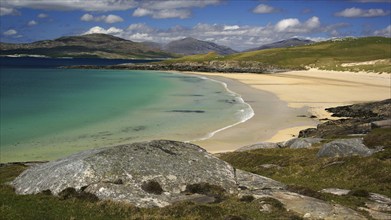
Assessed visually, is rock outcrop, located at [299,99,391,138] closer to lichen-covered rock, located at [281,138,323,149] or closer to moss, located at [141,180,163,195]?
lichen-covered rock, located at [281,138,323,149]

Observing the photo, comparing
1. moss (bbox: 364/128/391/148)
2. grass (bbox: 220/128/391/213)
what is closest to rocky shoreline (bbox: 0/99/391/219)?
grass (bbox: 220/128/391/213)

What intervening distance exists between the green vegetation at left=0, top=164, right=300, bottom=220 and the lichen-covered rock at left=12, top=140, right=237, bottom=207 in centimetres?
83

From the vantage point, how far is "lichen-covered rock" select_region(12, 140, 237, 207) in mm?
18297

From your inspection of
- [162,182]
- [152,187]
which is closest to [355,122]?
[162,182]

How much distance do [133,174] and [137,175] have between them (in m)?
0.20

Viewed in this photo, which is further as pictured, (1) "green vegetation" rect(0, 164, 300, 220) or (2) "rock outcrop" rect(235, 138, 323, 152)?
(2) "rock outcrop" rect(235, 138, 323, 152)

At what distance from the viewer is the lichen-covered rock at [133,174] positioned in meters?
18.3

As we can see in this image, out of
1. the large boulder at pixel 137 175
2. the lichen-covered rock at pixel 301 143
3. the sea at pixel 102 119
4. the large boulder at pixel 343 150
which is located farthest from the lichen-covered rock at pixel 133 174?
the sea at pixel 102 119

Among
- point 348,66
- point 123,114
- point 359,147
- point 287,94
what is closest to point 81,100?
point 123,114

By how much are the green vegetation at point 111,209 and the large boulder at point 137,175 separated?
77 cm

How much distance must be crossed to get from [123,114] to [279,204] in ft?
171

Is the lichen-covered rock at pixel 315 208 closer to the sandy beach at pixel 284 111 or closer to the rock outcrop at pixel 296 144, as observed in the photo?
the rock outcrop at pixel 296 144

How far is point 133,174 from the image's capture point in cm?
1917

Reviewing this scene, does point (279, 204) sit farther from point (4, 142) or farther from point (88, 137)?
point (4, 142)
